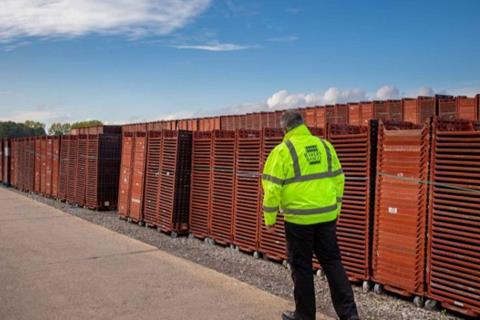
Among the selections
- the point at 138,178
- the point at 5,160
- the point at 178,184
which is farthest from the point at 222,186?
the point at 5,160

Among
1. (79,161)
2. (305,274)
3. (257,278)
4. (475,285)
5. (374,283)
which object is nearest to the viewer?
(305,274)

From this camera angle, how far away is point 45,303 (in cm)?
670

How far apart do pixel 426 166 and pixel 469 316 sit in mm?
1934

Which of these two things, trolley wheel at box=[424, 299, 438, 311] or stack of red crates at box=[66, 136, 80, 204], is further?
stack of red crates at box=[66, 136, 80, 204]

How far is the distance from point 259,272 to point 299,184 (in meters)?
Result: 3.75

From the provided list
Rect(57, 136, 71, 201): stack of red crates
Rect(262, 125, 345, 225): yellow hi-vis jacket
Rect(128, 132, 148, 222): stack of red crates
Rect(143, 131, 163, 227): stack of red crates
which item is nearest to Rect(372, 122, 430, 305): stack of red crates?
Rect(262, 125, 345, 225): yellow hi-vis jacket

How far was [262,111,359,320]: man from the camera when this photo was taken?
5320mm

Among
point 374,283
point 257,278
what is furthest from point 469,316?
point 257,278

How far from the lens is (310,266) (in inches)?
214

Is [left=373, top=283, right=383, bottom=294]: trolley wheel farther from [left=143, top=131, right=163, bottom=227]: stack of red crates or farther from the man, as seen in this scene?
[left=143, top=131, right=163, bottom=227]: stack of red crates

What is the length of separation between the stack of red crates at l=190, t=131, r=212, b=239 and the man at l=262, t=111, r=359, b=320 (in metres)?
6.09

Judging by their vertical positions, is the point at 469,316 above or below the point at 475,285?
below

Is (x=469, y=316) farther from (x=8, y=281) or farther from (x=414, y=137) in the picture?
(x=8, y=281)

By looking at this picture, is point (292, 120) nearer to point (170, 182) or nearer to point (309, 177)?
point (309, 177)
